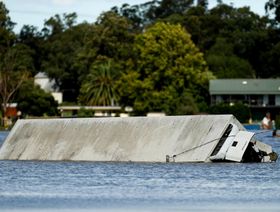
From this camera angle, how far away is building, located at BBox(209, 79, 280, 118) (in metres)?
168

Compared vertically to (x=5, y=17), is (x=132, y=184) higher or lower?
lower

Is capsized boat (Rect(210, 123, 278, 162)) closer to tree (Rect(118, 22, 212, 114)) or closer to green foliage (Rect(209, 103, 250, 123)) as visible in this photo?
tree (Rect(118, 22, 212, 114))

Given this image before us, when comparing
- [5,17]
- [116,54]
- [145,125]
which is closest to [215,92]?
[116,54]

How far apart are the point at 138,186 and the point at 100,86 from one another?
128810 mm

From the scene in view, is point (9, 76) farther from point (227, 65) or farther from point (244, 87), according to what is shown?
point (227, 65)

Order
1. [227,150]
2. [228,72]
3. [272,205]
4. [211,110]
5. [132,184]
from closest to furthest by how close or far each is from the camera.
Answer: [272,205]
[132,184]
[227,150]
[211,110]
[228,72]

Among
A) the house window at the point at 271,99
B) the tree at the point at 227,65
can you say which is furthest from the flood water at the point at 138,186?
the tree at the point at 227,65

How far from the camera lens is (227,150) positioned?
50688 millimetres

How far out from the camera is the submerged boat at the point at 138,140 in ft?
165

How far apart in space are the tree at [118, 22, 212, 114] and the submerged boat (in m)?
86.4

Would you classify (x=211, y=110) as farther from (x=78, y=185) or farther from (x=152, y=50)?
(x=78, y=185)

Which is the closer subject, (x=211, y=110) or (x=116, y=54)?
(x=211, y=110)

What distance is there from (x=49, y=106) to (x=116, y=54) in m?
27.1

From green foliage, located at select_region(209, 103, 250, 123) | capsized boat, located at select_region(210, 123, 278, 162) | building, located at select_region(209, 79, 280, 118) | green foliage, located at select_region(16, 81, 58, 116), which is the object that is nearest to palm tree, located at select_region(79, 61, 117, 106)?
green foliage, located at select_region(16, 81, 58, 116)
